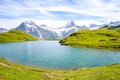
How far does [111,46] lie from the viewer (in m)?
196

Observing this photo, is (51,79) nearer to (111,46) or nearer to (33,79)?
(33,79)

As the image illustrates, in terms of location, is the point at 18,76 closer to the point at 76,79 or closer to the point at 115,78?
Answer: the point at 76,79

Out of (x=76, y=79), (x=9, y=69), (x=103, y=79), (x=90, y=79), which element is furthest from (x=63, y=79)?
(x=9, y=69)

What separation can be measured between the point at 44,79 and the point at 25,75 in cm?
450

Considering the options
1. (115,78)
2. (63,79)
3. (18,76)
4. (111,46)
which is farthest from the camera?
(111,46)

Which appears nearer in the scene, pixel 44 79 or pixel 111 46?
pixel 44 79

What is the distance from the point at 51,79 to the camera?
50188 millimetres

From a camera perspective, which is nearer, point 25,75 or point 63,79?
point 25,75

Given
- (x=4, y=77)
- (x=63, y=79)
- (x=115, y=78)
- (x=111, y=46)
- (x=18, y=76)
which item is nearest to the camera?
(x=4, y=77)

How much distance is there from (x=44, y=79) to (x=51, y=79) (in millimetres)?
2147

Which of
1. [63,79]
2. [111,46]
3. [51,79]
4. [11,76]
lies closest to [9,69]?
[11,76]

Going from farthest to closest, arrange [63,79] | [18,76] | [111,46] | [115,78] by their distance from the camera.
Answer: [111,46], [63,79], [115,78], [18,76]

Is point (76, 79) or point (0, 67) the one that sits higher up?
point (0, 67)

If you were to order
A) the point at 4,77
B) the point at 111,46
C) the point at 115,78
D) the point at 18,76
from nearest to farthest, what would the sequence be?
the point at 4,77, the point at 18,76, the point at 115,78, the point at 111,46
